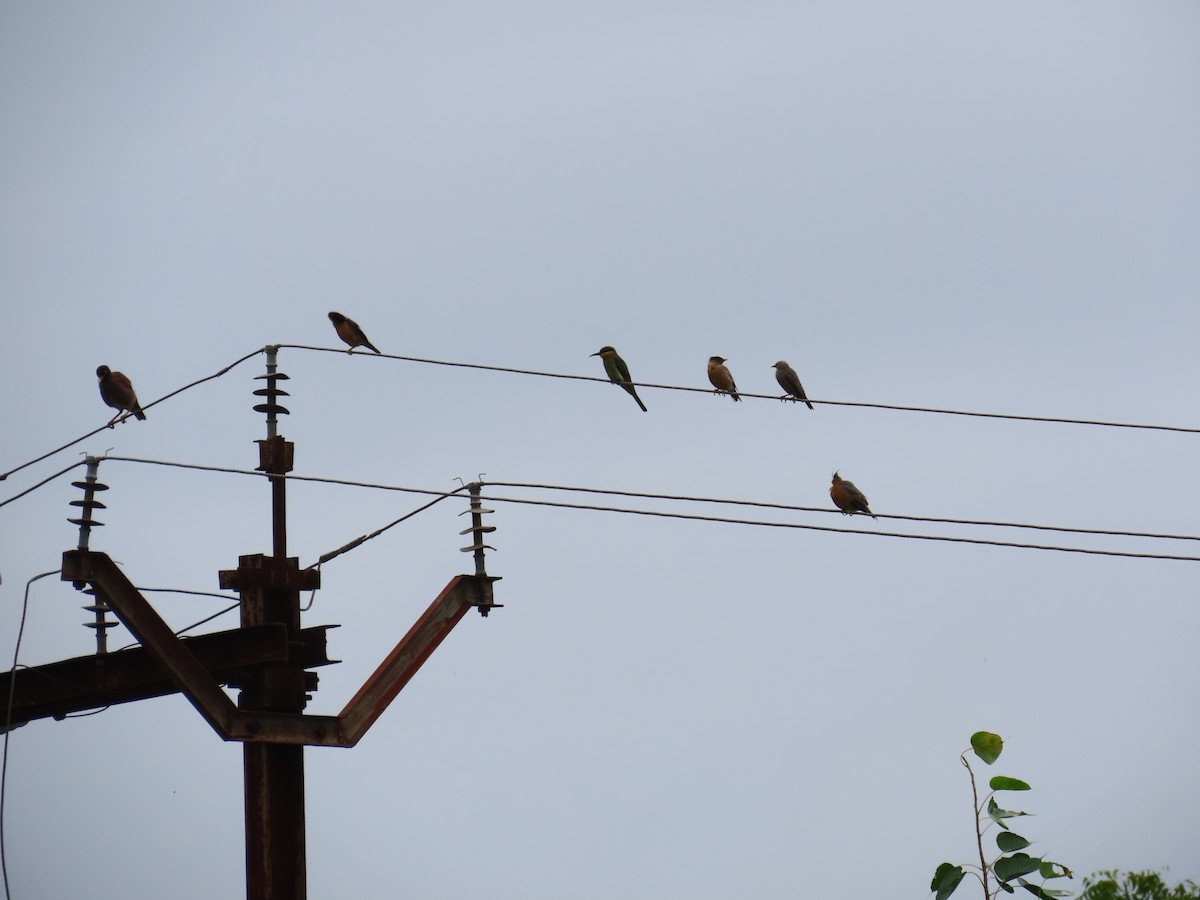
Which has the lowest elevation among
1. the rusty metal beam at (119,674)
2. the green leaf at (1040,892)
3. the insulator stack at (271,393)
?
the green leaf at (1040,892)

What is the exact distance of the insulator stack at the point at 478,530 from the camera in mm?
9164

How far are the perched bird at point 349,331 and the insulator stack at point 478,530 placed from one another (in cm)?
583

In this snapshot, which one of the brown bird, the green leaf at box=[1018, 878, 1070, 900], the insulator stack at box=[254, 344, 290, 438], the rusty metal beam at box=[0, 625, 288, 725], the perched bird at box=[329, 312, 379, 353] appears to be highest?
the perched bird at box=[329, 312, 379, 353]

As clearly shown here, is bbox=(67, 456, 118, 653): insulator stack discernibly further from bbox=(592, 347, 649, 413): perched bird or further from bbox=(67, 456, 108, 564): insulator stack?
bbox=(592, 347, 649, 413): perched bird

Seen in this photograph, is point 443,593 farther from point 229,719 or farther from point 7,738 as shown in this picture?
point 7,738

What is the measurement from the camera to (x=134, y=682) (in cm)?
897

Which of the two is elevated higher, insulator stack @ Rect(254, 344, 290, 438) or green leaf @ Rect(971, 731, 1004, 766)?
insulator stack @ Rect(254, 344, 290, 438)

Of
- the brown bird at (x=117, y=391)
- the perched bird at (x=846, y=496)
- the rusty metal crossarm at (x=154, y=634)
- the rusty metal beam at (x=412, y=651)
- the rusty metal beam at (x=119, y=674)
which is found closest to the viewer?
the rusty metal crossarm at (x=154, y=634)

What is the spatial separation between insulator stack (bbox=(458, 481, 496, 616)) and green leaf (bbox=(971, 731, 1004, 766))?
9.36 ft

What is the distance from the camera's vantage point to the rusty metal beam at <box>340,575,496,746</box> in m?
8.46

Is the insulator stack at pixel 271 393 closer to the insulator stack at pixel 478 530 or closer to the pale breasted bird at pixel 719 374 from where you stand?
the insulator stack at pixel 478 530

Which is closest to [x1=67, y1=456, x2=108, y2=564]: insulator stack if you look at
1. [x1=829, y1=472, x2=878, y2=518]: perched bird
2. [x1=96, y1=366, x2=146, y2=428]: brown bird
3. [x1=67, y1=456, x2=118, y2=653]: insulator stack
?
[x1=67, y1=456, x2=118, y2=653]: insulator stack

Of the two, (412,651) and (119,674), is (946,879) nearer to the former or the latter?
(412,651)

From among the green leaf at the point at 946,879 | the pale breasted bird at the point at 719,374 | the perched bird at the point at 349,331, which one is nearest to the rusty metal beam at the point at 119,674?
the green leaf at the point at 946,879
